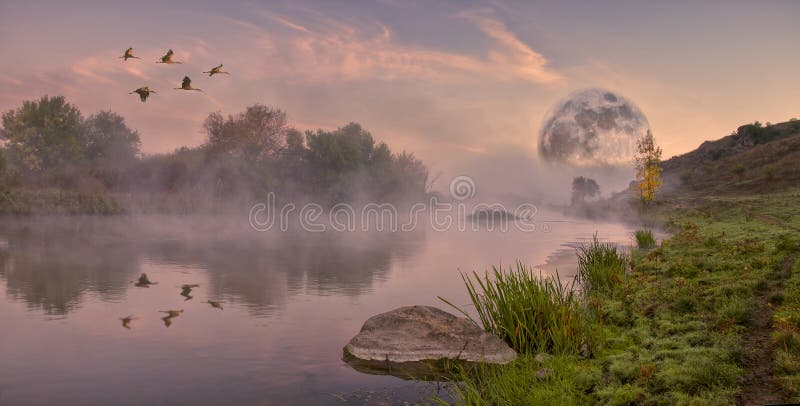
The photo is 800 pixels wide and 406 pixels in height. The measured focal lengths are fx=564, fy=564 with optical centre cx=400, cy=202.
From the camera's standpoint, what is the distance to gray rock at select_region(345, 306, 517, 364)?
1250 cm

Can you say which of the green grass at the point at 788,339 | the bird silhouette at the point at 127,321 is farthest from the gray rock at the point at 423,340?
the bird silhouette at the point at 127,321

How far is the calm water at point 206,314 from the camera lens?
11.6 m

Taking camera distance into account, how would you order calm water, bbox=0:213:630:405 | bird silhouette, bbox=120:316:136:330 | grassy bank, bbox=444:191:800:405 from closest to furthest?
grassy bank, bbox=444:191:800:405 → calm water, bbox=0:213:630:405 → bird silhouette, bbox=120:316:136:330

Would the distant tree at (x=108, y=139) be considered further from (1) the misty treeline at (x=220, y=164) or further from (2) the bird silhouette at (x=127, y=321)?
(2) the bird silhouette at (x=127, y=321)

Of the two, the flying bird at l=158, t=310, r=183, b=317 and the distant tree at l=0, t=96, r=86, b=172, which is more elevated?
the distant tree at l=0, t=96, r=86, b=172

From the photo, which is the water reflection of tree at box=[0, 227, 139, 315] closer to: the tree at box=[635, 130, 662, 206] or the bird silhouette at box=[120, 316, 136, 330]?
the bird silhouette at box=[120, 316, 136, 330]

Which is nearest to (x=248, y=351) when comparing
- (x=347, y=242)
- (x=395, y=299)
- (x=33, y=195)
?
(x=395, y=299)

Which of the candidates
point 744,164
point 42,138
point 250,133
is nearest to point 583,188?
point 744,164

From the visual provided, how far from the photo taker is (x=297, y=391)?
37.4ft

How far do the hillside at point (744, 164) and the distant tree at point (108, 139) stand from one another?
98.2 metres

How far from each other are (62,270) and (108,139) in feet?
311

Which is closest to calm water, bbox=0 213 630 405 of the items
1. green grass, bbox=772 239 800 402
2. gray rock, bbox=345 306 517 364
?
gray rock, bbox=345 306 517 364

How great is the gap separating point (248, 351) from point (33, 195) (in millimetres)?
61558

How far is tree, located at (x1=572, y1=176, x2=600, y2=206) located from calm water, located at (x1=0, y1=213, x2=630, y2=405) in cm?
9649
